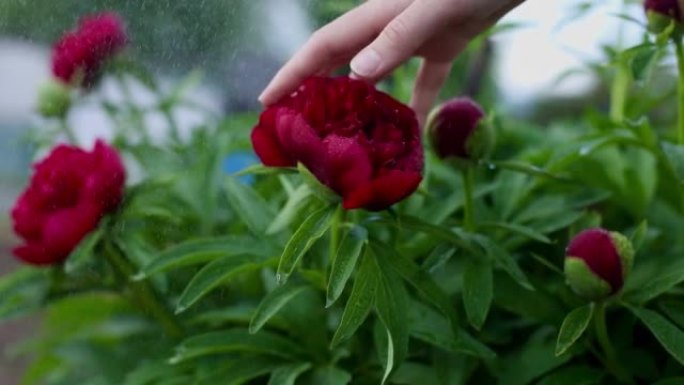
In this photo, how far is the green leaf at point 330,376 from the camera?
2.02ft

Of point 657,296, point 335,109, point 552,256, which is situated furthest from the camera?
point 552,256

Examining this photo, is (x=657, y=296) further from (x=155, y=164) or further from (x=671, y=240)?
(x=155, y=164)

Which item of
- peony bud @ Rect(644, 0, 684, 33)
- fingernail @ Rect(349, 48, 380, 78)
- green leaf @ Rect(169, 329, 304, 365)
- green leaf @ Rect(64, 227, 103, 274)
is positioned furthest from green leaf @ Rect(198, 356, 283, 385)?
peony bud @ Rect(644, 0, 684, 33)

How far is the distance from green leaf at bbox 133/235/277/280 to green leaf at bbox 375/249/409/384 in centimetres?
12

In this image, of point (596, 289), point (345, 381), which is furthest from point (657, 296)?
point (345, 381)

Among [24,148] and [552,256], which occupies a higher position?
[24,148]

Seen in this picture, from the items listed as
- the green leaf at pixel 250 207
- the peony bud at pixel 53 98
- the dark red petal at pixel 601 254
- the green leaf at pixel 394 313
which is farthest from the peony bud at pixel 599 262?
the peony bud at pixel 53 98

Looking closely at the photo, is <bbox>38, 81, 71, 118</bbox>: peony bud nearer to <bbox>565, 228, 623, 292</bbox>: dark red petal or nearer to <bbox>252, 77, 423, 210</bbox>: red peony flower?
<bbox>252, 77, 423, 210</bbox>: red peony flower

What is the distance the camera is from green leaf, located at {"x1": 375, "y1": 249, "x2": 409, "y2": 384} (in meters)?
0.53

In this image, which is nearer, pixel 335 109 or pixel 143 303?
pixel 335 109

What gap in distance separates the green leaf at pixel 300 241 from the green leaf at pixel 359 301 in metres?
0.03

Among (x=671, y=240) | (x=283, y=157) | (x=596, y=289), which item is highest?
(x=283, y=157)

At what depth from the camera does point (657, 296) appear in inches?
25.3

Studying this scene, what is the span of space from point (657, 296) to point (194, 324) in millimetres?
318
